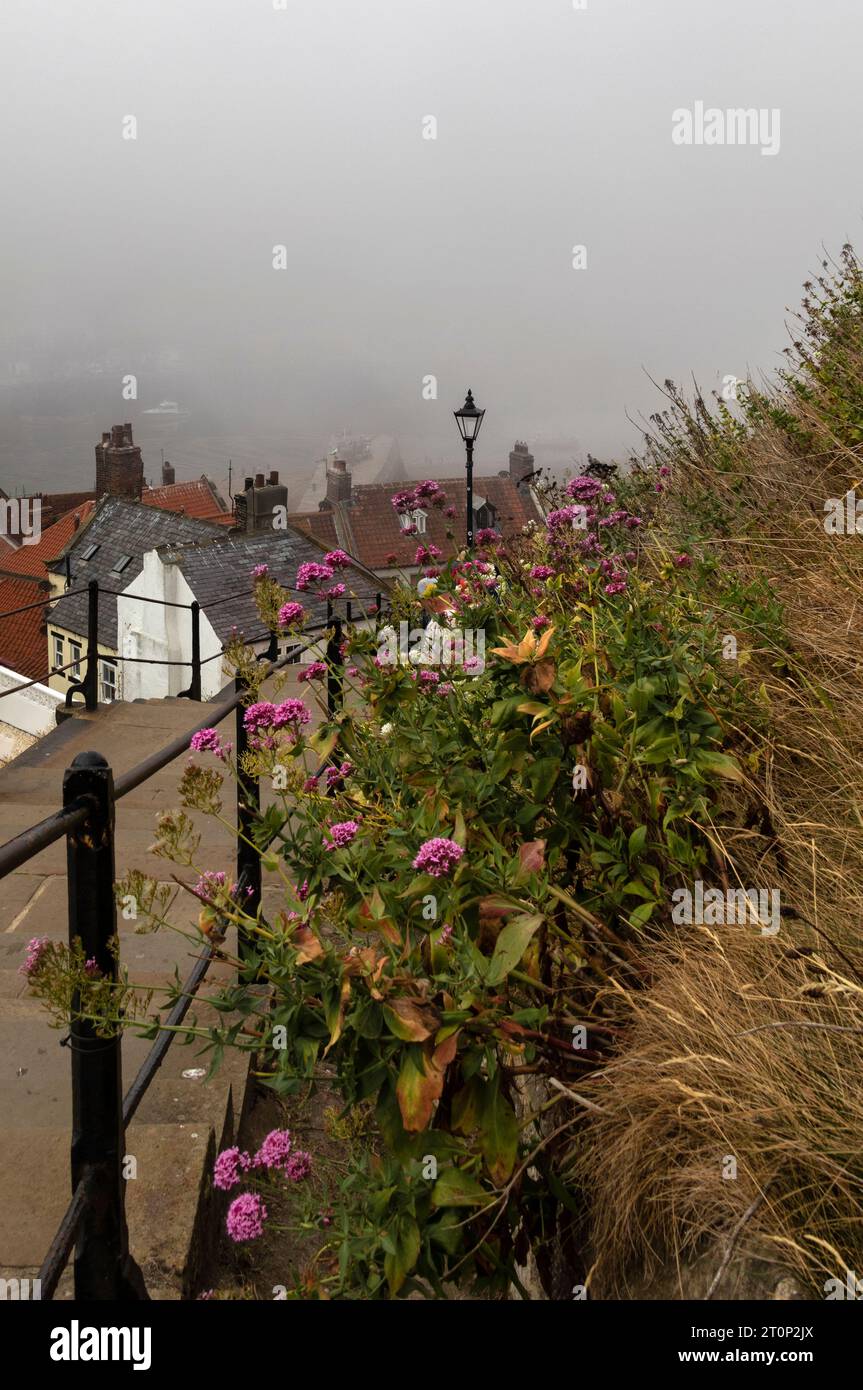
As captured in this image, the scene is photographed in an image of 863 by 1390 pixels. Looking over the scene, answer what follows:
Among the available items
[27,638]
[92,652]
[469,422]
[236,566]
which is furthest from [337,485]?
[92,652]

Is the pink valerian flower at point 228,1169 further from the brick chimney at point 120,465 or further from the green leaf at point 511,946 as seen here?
the brick chimney at point 120,465

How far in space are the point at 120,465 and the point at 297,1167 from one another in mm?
45165

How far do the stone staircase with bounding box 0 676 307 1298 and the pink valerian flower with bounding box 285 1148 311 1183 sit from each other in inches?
13.8

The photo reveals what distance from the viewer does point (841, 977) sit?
1.92 metres

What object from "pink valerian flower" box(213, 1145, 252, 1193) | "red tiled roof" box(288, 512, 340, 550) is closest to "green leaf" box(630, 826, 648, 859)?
"pink valerian flower" box(213, 1145, 252, 1193)

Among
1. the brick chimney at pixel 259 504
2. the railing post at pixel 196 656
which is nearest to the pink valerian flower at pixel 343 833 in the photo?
the railing post at pixel 196 656

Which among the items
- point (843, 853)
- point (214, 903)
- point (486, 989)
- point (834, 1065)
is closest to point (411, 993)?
point (486, 989)

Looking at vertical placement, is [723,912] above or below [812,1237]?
above

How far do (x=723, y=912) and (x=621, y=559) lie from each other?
2197 mm

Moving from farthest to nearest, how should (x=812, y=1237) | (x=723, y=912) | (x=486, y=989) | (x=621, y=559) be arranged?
(x=621, y=559) → (x=723, y=912) → (x=486, y=989) → (x=812, y=1237)

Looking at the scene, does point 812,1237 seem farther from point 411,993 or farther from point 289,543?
point 289,543

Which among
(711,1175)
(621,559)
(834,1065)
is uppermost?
(621,559)

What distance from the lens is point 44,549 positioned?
145 ft
